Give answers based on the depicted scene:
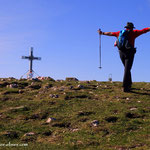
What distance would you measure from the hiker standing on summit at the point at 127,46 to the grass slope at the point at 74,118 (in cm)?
88

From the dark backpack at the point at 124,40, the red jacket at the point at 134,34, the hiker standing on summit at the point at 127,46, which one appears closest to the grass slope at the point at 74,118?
the hiker standing on summit at the point at 127,46

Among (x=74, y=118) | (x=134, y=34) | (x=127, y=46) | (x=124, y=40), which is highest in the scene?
(x=134, y=34)

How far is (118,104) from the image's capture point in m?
12.4

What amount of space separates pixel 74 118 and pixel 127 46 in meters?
5.47

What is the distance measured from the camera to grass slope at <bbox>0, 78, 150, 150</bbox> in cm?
862

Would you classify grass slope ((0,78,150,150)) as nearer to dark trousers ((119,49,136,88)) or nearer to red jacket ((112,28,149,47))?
dark trousers ((119,49,136,88))

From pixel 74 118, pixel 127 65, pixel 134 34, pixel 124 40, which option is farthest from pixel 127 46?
pixel 74 118

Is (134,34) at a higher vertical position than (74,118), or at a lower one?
higher

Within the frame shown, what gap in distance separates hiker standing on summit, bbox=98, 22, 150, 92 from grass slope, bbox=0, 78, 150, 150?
88 cm

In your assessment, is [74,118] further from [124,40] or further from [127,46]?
[124,40]

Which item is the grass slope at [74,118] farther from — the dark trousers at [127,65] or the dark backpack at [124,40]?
the dark backpack at [124,40]

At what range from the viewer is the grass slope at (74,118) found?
862 centimetres

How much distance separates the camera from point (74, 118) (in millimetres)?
10766

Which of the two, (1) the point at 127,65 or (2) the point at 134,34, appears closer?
(2) the point at 134,34
